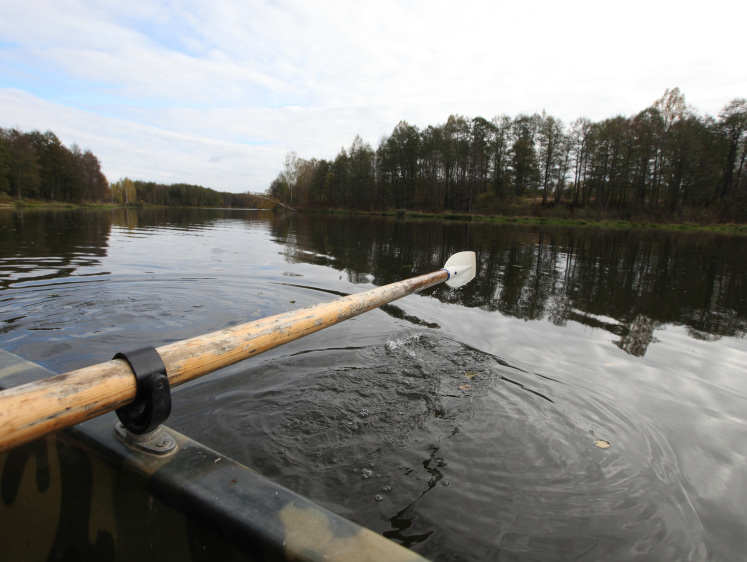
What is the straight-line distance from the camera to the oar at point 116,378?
2.79 feet

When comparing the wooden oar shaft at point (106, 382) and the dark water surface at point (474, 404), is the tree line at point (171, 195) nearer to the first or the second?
the dark water surface at point (474, 404)

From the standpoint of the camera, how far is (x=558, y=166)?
176 feet

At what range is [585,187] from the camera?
52531 millimetres

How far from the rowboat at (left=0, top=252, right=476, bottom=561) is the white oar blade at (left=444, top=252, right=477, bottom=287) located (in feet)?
9.59

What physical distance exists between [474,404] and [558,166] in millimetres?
59835

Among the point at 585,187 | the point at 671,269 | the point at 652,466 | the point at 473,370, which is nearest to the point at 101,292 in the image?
the point at 473,370

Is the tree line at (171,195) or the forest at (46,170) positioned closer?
the forest at (46,170)

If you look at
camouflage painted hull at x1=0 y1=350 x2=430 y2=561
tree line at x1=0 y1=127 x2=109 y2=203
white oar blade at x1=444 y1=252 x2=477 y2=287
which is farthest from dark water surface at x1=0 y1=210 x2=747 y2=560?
tree line at x1=0 y1=127 x2=109 y2=203

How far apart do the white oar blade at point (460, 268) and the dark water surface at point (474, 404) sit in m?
0.83

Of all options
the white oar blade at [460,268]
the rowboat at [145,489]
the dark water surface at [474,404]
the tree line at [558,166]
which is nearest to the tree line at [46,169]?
the tree line at [558,166]

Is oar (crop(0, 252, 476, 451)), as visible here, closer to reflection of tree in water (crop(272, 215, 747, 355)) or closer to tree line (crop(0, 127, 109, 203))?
reflection of tree in water (crop(272, 215, 747, 355))

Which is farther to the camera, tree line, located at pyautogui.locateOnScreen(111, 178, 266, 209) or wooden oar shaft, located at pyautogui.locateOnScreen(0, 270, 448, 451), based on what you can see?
tree line, located at pyautogui.locateOnScreen(111, 178, 266, 209)

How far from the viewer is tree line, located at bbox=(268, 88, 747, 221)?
41750 millimetres

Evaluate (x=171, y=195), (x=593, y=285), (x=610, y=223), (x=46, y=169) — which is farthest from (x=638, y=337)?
(x=171, y=195)
